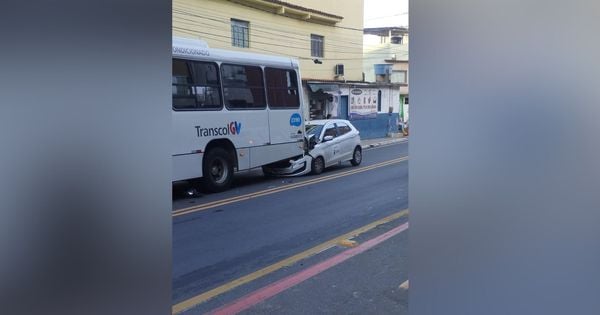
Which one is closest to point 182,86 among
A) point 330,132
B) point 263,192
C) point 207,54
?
point 207,54

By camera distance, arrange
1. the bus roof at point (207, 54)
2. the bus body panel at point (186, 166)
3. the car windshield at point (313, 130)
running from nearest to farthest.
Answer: the bus body panel at point (186, 166) → the bus roof at point (207, 54) → the car windshield at point (313, 130)

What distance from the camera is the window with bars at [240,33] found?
67.6ft

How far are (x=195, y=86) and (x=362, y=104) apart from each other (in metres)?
17.6

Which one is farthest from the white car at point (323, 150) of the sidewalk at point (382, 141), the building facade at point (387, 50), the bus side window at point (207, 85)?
the building facade at point (387, 50)

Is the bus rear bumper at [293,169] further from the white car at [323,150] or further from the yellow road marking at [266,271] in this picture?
the yellow road marking at [266,271]

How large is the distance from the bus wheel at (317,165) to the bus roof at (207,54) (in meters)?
2.65

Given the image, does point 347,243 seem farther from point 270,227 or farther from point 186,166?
point 186,166

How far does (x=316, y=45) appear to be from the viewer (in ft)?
83.4

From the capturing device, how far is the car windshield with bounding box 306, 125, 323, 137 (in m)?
14.5

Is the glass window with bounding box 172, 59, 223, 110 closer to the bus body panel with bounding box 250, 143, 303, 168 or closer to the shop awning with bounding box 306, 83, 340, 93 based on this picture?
the bus body panel with bounding box 250, 143, 303, 168
